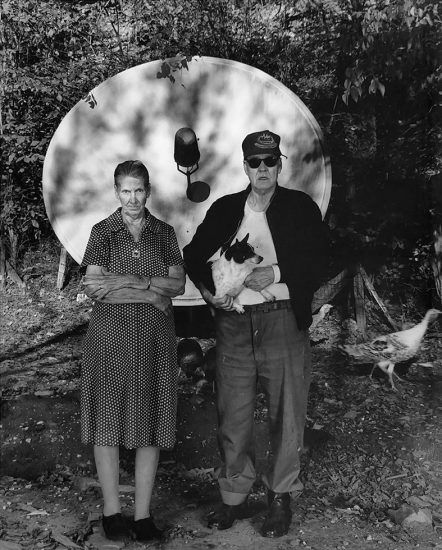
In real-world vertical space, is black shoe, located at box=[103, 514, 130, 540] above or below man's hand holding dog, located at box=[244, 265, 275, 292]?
below

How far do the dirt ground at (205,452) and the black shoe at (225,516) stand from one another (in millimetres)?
47

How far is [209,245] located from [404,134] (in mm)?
1896

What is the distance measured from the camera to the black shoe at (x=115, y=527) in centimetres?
349

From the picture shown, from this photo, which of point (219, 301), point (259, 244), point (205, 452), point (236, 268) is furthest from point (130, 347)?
point (205, 452)

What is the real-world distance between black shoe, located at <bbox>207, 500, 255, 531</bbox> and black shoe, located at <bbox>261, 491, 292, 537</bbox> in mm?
154

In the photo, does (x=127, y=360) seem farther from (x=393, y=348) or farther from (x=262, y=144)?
Answer: (x=393, y=348)

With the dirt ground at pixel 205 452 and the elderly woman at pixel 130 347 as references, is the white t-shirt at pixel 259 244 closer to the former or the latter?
the elderly woman at pixel 130 347

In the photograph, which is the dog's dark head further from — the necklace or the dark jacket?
the necklace

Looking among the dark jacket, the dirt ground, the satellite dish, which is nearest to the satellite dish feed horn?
the satellite dish

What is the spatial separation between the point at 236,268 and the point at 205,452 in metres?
1.32

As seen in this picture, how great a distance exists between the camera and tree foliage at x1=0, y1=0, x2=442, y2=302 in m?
4.58

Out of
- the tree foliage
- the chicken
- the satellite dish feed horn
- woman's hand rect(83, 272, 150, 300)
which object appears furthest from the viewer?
the chicken

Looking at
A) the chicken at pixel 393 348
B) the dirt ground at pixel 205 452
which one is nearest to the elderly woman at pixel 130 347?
the dirt ground at pixel 205 452

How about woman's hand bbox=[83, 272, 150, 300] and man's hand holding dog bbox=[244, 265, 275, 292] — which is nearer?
woman's hand bbox=[83, 272, 150, 300]
